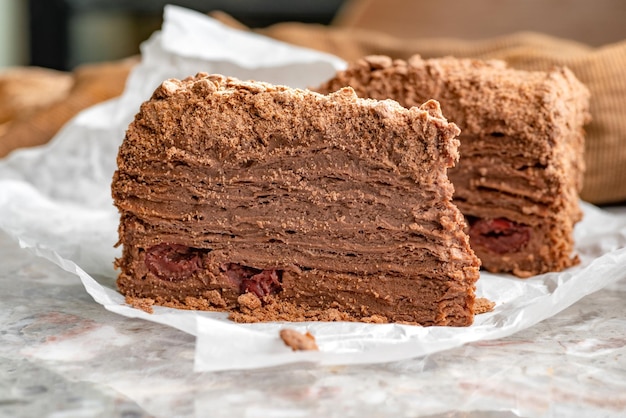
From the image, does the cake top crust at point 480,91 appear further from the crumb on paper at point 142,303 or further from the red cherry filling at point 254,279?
the crumb on paper at point 142,303

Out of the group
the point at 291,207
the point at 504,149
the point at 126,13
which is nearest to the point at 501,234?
the point at 504,149

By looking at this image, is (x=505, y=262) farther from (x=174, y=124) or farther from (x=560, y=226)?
(x=174, y=124)

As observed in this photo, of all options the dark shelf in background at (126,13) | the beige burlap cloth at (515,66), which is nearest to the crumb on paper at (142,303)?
the beige burlap cloth at (515,66)

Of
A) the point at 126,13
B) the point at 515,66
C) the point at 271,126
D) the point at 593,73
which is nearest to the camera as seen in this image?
the point at 271,126

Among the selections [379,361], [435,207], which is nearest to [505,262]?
[435,207]

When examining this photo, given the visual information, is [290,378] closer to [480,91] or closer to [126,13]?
[480,91]

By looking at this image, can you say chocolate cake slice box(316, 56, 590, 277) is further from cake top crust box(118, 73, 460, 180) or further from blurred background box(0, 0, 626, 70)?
blurred background box(0, 0, 626, 70)
